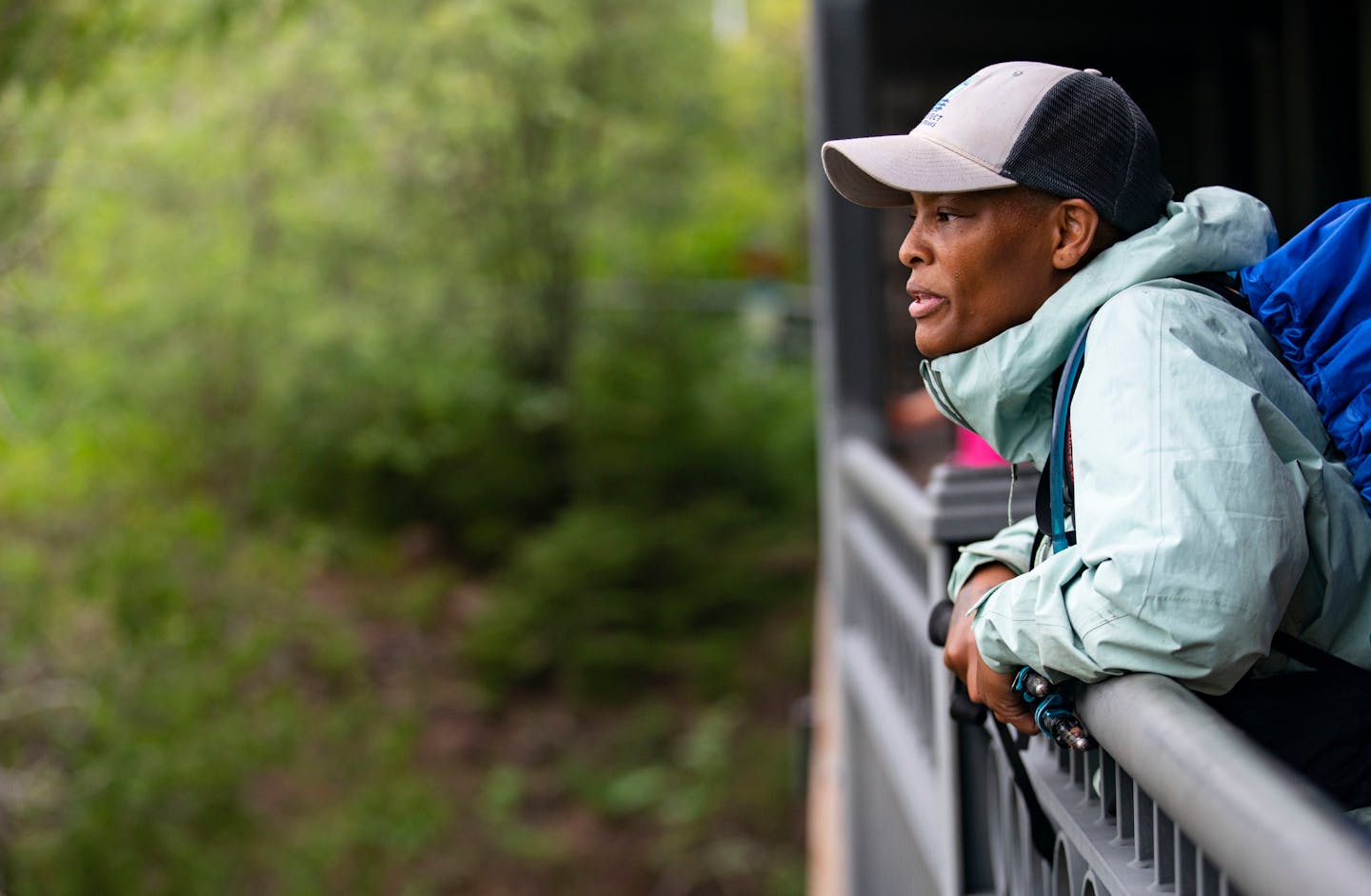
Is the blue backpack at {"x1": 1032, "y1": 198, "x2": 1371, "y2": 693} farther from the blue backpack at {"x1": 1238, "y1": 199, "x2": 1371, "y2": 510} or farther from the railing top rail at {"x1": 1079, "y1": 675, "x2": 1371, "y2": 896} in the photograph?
the railing top rail at {"x1": 1079, "y1": 675, "x2": 1371, "y2": 896}

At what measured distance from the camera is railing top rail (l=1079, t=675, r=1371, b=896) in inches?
33.9

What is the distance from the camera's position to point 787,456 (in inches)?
524

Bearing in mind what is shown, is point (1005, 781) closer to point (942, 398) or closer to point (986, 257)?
point (942, 398)

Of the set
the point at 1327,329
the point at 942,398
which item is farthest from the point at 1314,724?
the point at 942,398

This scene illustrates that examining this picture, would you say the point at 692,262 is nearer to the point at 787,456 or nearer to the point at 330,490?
the point at 787,456

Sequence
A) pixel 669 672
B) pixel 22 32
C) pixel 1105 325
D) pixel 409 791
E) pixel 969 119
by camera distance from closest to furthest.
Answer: pixel 1105 325
pixel 969 119
pixel 22 32
pixel 409 791
pixel 669 672

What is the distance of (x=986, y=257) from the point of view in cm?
148

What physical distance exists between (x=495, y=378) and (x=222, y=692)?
4.41 m

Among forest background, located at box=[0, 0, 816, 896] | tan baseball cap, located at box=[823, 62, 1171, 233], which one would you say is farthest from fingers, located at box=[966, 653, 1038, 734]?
forest background, located at box=[0, 0, 816, 896]

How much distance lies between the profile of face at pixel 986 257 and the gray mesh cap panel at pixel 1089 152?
3cm

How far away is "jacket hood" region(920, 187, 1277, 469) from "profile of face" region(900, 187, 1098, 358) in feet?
0.09

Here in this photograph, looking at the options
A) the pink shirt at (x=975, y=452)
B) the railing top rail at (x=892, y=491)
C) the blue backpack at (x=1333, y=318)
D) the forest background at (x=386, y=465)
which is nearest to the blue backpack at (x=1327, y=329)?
the blue backpack at (x=1333, y=318)

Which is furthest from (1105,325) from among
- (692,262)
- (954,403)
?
(692,262)

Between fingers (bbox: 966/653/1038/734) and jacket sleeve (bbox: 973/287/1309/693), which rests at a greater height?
jacket sleeve (bbox: 973/287/1309/693)
